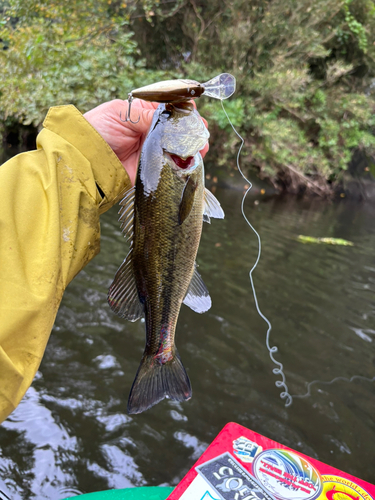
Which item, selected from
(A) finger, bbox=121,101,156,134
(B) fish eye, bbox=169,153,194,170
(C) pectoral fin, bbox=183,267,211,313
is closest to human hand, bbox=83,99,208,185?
(A) finger, bbox=121,101,156,134

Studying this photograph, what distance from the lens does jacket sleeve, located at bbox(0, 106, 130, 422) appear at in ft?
4.12

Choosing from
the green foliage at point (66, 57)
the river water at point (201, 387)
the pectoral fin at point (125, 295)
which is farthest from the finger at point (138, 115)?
the green foliage at point (66, 57)

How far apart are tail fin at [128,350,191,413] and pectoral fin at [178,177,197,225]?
64cm

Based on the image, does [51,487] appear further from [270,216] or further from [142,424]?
[270,216]

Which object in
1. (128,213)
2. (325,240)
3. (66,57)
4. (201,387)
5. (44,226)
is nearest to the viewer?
(44,226)

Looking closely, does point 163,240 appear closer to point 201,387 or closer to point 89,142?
point 89,142

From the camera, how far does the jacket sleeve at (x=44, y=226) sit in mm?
1256

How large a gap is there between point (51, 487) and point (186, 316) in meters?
2.51

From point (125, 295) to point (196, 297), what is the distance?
0.32 metres

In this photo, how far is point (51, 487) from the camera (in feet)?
8.03

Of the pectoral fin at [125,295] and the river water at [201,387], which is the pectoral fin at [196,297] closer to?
the pectoral fin at [125,295]

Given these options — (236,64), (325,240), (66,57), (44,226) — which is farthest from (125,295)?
(236,64)

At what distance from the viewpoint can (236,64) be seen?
13250mm

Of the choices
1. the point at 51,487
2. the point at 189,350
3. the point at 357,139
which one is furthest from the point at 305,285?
the point at 357,139
